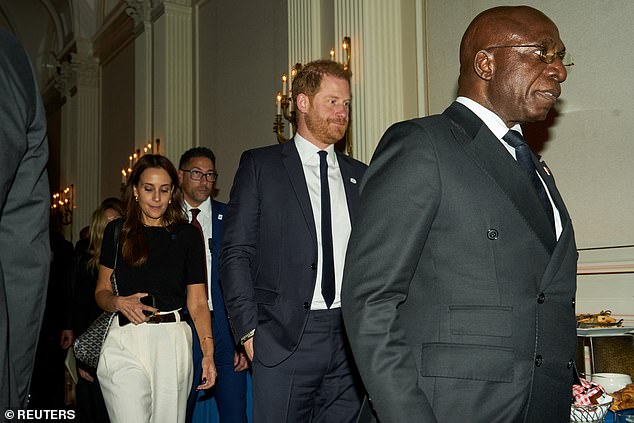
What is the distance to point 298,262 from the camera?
313 centimetres

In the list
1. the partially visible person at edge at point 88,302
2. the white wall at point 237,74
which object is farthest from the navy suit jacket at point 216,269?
the white wall at point 237,74

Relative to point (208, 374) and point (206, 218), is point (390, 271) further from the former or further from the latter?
point (206, 218)

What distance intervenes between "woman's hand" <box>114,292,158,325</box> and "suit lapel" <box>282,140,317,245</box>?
3.43 ft

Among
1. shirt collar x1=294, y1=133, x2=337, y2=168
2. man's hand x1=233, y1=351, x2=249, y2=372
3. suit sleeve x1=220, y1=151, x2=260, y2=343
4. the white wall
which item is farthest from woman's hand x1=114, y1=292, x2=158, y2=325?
the white wall

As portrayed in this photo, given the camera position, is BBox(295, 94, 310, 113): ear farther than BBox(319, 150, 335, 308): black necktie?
Yes

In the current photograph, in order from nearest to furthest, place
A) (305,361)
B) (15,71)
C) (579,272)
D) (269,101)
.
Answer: (15,71), (305,361), (579,272), (269,101)

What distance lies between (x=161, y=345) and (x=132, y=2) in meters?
7.48

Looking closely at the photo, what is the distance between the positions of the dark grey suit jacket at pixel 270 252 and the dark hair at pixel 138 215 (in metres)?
0.77

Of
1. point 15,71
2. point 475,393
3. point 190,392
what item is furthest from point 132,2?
point 475,393

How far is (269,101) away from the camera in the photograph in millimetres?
7121

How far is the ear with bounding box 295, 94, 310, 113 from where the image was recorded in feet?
10.9

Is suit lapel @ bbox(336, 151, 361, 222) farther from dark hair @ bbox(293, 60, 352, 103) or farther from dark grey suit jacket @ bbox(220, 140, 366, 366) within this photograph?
dark hair @ bbox(293, 60, 352, 103)

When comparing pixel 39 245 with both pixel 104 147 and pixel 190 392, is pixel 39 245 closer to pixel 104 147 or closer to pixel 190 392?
pixel 190 392

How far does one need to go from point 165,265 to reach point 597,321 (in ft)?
7.03
